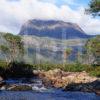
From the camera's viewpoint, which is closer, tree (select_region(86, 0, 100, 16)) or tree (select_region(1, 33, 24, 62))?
tree (select_region(86, 0, 100, 16))

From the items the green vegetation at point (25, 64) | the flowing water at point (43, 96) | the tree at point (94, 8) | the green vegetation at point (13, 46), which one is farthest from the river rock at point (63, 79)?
the green vegetation at point (13, 46)

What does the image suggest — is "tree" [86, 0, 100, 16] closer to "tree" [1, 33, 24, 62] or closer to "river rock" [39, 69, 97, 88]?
"river rock" [39, 69, 97, 88]

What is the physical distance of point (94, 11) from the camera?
148ft

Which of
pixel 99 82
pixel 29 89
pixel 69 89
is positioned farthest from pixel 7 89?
pixel 99 82

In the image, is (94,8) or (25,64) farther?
(25,64)

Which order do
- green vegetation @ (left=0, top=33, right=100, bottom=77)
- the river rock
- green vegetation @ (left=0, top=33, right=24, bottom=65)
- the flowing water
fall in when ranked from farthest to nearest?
green vegetation @ (left=0, top=33, right=24, bottom=65) < green vegetation @ (left=0, top=33, right=100, bottom=77) < the river rock < the flowing water

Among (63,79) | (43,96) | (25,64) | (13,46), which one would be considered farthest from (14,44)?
(43,96)

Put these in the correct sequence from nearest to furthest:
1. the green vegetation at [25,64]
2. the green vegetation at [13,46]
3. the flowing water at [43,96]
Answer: the flowing water at [43,96] → the green vegetation at [25,64] → the green vegetation at [13,46]

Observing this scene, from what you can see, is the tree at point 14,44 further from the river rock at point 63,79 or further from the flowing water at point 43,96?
the flowing water at point 43,96

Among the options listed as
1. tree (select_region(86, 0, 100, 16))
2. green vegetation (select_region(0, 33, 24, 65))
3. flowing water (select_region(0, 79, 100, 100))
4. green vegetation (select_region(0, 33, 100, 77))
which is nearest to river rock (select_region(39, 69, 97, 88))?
green vegetation (select_region(0, 33, 100, 77))

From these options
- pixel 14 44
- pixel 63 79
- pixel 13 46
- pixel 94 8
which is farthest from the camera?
pixel 14 44

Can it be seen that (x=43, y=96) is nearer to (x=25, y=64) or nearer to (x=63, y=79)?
(x=63, y=79)

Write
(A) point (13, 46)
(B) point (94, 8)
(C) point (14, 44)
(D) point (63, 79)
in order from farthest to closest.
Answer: (C) point (14, 44) → (A) point (13, 46) → (D) point (63, 79) → (B) point (94, 8)

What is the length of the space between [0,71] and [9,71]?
4664 millimetres
